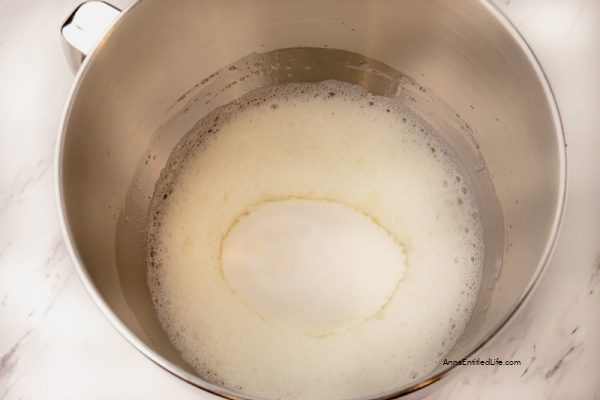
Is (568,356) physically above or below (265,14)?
below

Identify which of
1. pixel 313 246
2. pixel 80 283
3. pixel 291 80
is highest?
pixel 291 80

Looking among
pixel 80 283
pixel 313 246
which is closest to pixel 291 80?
pixel 313 246

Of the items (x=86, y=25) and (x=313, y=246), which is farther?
(x=313, y=246)

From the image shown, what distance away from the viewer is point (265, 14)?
0.78 m

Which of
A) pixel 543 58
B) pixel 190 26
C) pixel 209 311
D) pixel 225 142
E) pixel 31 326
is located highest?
pixel 543 58

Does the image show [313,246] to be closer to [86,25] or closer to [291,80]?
[291,80]

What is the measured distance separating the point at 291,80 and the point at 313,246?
0.25 m

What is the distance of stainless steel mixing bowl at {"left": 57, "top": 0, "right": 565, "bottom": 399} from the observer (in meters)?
0.61

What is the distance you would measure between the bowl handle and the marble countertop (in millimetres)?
207

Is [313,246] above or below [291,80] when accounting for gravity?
below

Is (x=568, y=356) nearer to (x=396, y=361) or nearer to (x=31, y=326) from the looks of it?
(x=396, y=361)

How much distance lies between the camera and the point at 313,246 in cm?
79

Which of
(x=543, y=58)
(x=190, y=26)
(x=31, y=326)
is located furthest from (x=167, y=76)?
(x=543, y=58)

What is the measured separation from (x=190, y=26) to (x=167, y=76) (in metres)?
0.07
